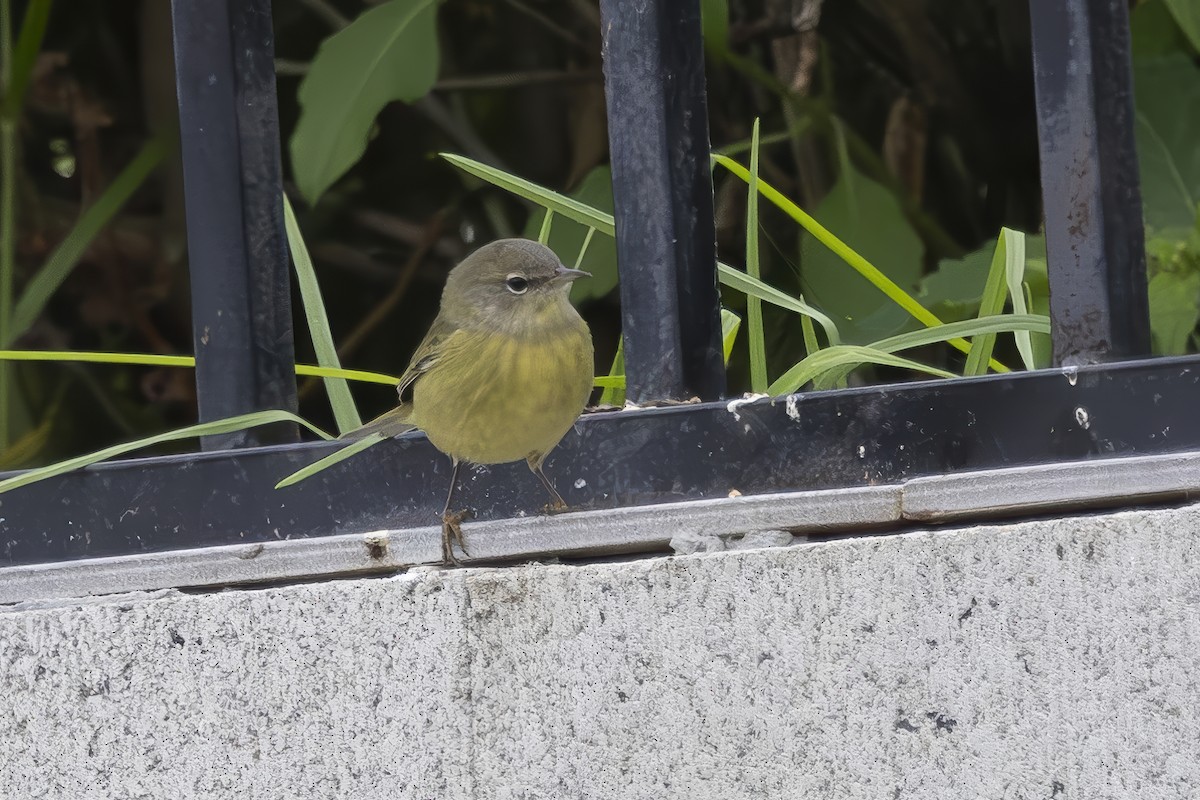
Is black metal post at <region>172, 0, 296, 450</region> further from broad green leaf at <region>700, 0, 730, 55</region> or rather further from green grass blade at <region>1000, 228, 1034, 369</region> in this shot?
broad green leaf at <region>700, 0, 730, 55</region>

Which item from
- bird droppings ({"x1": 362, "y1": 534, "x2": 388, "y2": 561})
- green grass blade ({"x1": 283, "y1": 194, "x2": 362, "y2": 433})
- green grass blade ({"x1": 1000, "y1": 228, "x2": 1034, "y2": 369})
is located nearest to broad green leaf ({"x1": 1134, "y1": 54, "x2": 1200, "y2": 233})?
green grass blade ({"x1": 1000, "y1": 228, "x2": 1034, "y2": 369})

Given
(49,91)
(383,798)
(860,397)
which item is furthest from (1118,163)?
(49,91)

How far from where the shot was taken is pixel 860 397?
6.03ft

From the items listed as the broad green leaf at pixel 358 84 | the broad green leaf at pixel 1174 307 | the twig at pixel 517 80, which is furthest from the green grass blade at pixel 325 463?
the twig at pixel 517 80

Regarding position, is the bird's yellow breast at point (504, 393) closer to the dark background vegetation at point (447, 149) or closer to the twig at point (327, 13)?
the dark background vegetation at point (447, 149)

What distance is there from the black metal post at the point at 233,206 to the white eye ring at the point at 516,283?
39 cm

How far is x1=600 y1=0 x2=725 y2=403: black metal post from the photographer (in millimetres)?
1903

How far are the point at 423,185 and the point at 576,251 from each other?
99cm

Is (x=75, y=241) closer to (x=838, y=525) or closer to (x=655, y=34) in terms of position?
(x=655, y=34)

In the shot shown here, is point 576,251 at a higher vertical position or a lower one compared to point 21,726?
higher

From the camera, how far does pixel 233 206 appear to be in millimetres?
2043

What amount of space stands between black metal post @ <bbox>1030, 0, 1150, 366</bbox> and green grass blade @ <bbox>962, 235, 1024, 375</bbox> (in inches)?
7.5

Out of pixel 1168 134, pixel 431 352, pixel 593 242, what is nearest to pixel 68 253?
pixel 593 242

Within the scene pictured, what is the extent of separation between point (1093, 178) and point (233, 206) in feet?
3.90
